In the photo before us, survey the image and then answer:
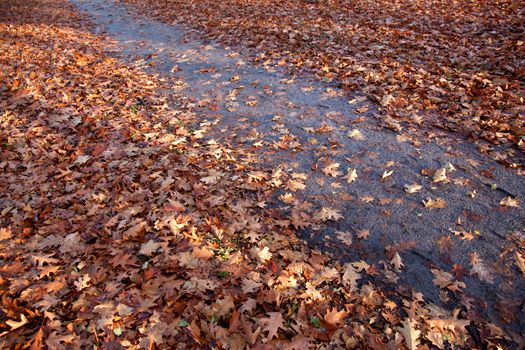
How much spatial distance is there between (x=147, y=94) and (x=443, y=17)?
28.1 ft

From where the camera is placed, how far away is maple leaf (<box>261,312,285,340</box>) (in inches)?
119

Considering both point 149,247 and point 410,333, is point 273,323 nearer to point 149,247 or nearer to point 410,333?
point 410,333

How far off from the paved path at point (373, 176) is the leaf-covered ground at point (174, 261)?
15cm

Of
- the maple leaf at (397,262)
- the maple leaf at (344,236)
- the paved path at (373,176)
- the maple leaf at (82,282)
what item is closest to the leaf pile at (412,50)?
the paved path at (373,176)

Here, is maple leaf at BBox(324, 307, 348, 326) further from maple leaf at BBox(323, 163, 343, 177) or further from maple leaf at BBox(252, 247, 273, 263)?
maple leaf at BBox(323, 163, 343, 177)

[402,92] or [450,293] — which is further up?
[402,92]

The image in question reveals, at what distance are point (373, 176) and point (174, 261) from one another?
2999mm

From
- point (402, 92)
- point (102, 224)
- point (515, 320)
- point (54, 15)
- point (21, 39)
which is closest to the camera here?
point (515, 320)

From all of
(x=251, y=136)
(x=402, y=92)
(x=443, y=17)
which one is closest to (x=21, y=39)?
(x=251, y=136)

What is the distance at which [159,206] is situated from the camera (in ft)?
14.4

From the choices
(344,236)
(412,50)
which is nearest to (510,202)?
(344,236)

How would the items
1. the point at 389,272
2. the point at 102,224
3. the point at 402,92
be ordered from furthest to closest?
the point at 402,92 → the point at 102,224 → the point at 389,272

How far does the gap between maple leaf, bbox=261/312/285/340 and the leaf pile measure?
4061mm

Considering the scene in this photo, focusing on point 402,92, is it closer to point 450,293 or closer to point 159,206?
point 450,293
